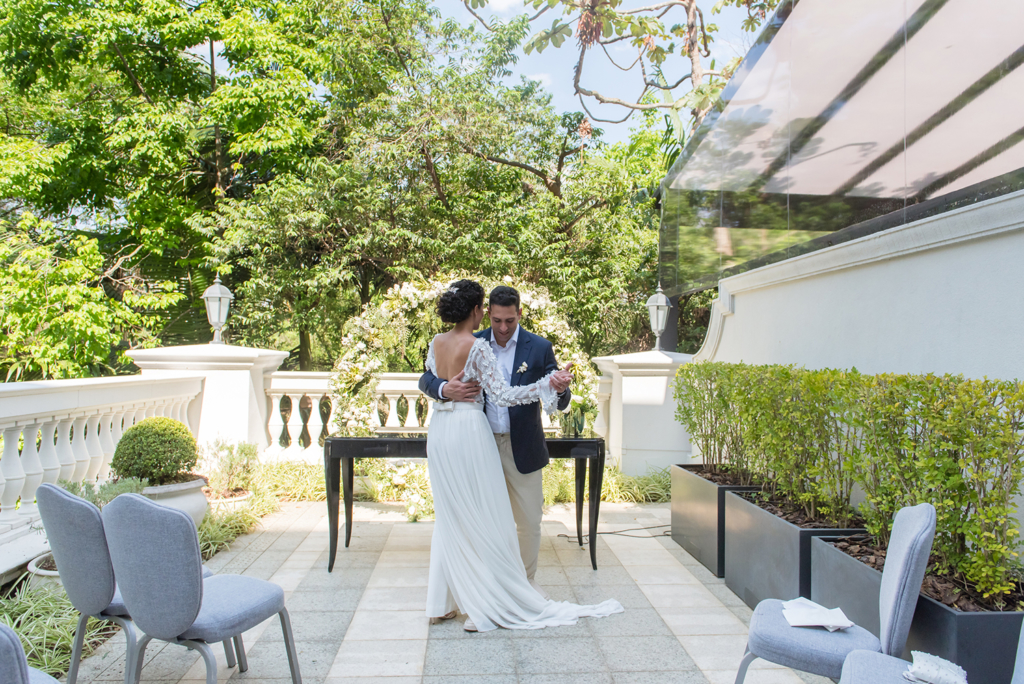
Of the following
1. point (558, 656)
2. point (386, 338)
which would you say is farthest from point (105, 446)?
point (558, 656)

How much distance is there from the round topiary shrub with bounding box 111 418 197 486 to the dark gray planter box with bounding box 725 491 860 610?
12.2 ft

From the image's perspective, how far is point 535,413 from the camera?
3.80 metres

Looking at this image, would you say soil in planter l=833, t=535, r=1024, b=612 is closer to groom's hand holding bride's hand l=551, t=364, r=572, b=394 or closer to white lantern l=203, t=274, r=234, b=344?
groom's hand holding bride's hand l=551, t=364, r=572, b=394

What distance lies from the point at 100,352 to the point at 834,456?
12841mm

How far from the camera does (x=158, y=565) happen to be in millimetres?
2355

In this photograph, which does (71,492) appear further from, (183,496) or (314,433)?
(314,433)

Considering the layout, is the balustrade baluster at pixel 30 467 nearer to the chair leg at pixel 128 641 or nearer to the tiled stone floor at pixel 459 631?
the tiled stone floor at pixel 459 631

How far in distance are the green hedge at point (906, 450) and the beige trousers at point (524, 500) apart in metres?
1.35

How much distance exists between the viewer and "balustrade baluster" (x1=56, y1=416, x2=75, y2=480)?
4441 millimetres

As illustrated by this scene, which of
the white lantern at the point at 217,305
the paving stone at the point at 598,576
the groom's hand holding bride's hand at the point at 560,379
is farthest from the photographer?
the white lantern at the point at 217,305

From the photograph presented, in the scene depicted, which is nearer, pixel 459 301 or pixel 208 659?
pixel 208 659

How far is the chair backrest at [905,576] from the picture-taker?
2.12m

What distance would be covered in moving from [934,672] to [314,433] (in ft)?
20.8

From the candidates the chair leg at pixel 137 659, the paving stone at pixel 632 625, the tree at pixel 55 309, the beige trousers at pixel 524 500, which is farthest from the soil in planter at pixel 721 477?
the tree at pixel 55 309
